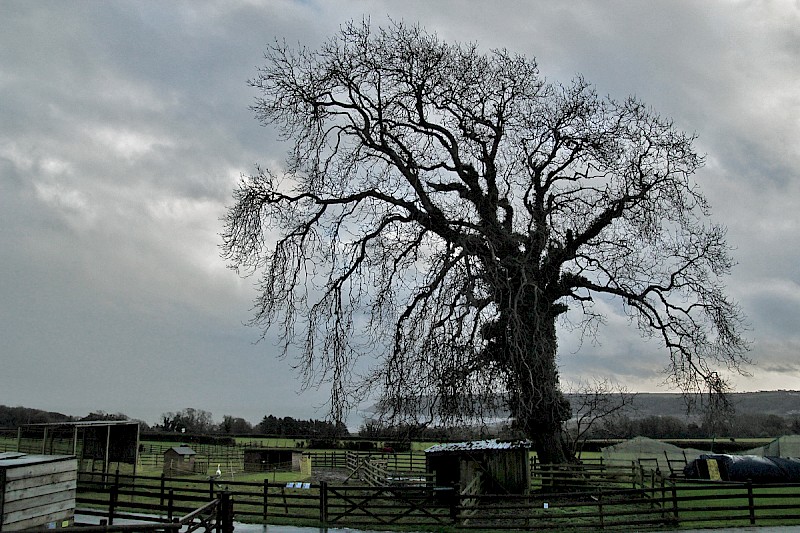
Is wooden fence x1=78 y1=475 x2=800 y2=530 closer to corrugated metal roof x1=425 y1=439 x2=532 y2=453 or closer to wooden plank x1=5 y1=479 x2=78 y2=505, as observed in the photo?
corrugated metal roof x1=425 y1=439 x2=532 y2=453

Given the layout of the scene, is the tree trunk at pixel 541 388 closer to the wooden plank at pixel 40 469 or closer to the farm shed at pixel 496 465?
the farm shed at pixel 496 465

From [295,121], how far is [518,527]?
13185mm

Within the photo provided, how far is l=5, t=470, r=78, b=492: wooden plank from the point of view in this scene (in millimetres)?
13047

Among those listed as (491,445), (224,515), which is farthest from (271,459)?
(224,515)

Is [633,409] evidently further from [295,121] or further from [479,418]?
[295,121]

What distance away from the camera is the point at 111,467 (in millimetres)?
35188

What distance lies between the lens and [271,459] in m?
42.8

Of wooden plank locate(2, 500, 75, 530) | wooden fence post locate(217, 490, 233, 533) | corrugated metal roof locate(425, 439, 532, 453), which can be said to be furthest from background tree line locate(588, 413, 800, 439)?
wooden plank locate(2, 500, 75, 530)

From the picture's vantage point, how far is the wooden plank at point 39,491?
13008mm

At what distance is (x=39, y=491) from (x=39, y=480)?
0.23m

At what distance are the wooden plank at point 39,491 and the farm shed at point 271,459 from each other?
93.7 feet

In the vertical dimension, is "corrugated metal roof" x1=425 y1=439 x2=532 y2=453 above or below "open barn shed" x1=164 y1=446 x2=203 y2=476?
above

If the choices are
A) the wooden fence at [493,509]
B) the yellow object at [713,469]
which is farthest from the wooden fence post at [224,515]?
the yellow object at [713,469]

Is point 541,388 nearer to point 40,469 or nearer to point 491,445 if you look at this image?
point 491,445
